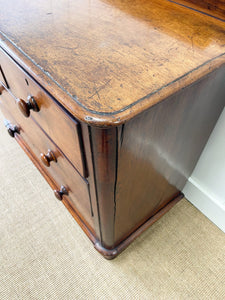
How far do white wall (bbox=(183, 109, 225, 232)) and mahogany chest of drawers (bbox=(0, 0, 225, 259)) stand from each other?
0.13 m

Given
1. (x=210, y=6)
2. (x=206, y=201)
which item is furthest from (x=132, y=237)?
(x=210, y=6)

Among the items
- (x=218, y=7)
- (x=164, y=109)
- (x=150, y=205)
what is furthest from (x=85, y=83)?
(x=150, y=205)

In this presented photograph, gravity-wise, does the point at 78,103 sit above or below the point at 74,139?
above

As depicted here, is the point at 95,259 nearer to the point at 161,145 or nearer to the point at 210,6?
the point at 161,145

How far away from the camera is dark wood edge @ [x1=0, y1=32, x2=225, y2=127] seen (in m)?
0.30

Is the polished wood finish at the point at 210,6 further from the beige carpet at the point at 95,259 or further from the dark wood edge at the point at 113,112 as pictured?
the beige carpet at the point at 95,259

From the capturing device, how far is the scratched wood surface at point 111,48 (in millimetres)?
330

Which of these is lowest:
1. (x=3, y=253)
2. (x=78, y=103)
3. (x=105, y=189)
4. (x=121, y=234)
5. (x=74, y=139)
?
(x=3, y=253)

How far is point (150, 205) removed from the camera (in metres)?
0.78

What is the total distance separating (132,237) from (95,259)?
17cm

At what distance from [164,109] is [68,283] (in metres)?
0.72

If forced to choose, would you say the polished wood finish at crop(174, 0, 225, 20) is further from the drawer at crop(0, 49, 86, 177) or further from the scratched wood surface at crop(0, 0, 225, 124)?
the drawer at crop(0, 49, 86, 177)

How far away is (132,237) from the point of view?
33.0 inches

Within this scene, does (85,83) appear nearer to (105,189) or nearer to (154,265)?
(105,189)
